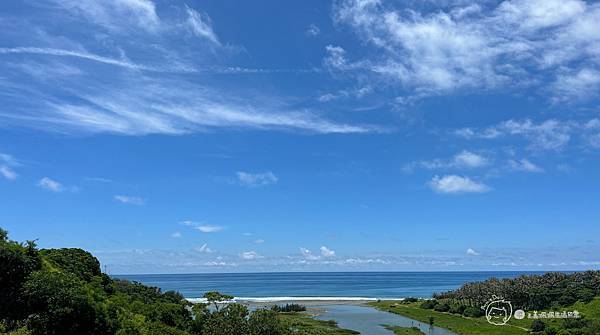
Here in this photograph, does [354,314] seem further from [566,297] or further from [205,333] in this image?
[205,333]

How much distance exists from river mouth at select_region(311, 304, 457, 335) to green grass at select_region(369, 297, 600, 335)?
8.97ft

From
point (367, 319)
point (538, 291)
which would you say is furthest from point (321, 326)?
point (538, 291)

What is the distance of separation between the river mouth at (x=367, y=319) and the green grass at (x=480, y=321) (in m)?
2.74

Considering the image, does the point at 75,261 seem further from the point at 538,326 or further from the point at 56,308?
the point at 538,326

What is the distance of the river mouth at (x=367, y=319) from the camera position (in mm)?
101750

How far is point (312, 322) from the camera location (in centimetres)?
11075

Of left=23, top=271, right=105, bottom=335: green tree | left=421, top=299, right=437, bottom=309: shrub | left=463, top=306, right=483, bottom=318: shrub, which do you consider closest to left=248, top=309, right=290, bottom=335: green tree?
left=23, top=271, right=105, bottom=335: green tree

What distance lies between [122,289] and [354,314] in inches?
2817

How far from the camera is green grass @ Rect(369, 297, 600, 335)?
93387mm

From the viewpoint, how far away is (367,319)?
122m

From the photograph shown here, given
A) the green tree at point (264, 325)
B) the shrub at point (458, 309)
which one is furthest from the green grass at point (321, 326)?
the green tree at point (264, 325)

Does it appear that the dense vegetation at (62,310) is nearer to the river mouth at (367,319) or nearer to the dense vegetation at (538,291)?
the river mouth at (367,319)

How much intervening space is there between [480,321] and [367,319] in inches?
1029

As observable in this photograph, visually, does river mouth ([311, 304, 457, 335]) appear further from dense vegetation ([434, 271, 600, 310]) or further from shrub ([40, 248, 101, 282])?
shrub ([40, 248, 101, 282])
